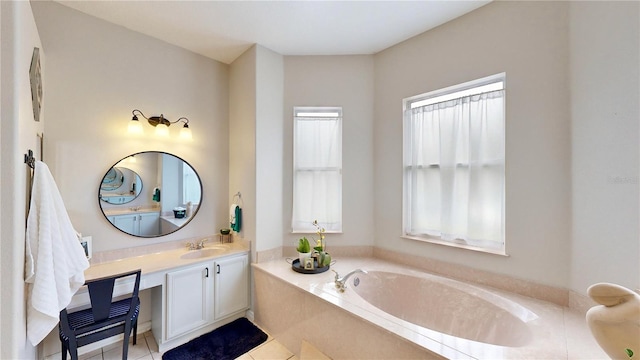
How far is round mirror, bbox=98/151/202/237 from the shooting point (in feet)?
7.30

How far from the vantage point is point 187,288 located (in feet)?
7.06

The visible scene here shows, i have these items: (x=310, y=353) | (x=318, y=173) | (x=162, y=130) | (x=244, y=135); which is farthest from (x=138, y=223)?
(x=310, y=353)

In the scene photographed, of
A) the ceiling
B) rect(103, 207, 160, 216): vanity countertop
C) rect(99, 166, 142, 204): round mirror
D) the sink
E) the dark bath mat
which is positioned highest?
the ceiling

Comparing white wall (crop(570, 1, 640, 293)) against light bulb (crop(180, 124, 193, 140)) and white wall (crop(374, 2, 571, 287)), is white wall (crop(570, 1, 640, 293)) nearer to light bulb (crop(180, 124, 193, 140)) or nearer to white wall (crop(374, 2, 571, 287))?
white wall (crop(374, 2, 571, 287))

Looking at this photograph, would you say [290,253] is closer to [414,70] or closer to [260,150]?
[260,150]

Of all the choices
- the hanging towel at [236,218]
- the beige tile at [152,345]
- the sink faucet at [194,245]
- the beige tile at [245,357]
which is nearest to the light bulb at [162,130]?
the hanging towel at [236,218]

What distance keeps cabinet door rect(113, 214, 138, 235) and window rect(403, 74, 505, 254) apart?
8.67 ft

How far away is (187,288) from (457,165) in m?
2.64

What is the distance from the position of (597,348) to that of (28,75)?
132 inches

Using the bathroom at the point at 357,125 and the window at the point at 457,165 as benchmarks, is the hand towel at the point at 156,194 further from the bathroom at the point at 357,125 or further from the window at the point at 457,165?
the window at the point at 457,165

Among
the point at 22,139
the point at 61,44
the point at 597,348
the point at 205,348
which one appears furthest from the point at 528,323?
the point at 61,44

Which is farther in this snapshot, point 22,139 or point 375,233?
point 375,233

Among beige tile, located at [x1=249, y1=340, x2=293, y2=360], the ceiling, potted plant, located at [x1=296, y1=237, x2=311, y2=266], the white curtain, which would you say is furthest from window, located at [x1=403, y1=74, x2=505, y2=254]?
beige tile, located at [x1=249, y1=340, x2=293, y2=360]

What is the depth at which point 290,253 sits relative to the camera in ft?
9.09
